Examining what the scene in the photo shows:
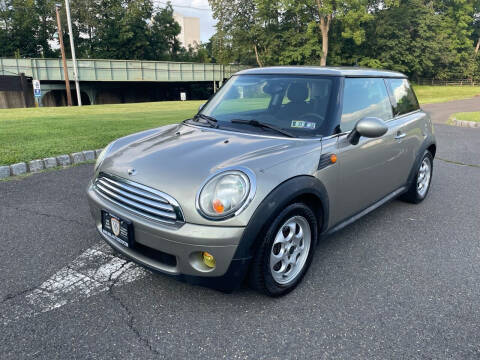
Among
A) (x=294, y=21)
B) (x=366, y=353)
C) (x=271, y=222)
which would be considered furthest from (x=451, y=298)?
(x=294, y=21)

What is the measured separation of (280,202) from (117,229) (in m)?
1.10

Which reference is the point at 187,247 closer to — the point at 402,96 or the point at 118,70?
the point at 402,96

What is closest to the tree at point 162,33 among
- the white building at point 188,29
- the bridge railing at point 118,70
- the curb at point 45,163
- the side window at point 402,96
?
the bridge railing at point 118,70

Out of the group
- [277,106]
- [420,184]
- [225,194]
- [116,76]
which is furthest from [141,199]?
[116,76]

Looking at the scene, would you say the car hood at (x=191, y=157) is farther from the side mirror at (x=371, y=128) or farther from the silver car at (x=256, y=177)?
the side mirror at (x=371, y=128)

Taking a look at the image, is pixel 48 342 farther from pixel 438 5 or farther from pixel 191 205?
pixel 438 5

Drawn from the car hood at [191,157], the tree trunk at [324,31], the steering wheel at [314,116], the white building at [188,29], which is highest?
the white building at [188,29]

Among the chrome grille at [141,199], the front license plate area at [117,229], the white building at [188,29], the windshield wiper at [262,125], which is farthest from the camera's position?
the white building at [188,29]

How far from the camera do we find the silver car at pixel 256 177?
2.12 meters

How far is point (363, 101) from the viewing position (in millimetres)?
3188

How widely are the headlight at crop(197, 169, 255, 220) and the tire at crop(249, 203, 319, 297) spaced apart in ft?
0.85

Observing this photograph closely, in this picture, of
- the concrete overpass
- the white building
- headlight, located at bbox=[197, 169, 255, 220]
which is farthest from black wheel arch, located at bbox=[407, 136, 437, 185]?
the white building

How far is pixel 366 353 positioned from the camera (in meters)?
1.99

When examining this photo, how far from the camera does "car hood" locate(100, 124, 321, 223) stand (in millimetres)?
2191
